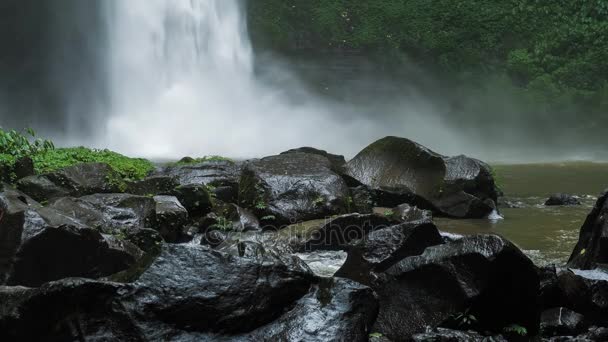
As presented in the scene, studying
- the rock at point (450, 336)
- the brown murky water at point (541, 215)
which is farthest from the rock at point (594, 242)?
the rock at point (450, 336)

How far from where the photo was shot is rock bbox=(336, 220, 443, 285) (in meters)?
5.20

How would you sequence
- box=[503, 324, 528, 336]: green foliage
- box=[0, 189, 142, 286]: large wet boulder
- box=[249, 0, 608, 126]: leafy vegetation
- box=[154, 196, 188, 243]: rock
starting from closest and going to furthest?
box=[503, 324, 528, 336]: green foliage
box=[0, 189, 142, 286]: large wet boulder
box=[154, 196, 188, 243]: rock
box=[249, 0, 608, 126]: leafy vegetation

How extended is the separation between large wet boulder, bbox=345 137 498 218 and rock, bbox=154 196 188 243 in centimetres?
307

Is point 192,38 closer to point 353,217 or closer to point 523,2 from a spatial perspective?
point 523,2

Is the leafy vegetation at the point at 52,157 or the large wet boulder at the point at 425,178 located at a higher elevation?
the leafy vegetation at the point at 52,157

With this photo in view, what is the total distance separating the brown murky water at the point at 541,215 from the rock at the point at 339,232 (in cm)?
136

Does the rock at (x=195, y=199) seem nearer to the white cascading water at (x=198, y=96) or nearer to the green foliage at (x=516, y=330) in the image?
the green foliage at (x=516, y=330)

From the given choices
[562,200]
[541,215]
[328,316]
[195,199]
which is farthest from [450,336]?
[562,200]

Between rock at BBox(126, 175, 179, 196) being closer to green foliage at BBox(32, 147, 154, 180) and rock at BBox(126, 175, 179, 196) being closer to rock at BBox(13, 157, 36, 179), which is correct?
green foliage at BBox(32, 147, 154, 180)

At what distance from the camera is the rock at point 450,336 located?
13.4 feet

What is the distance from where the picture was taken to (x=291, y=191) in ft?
28.2

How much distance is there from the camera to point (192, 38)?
23703mm

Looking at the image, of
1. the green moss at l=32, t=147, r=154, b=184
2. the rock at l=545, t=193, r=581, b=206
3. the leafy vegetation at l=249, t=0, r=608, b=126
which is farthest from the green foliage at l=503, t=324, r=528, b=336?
the leafy vegetation at l=249, t=0, r=608, b=126

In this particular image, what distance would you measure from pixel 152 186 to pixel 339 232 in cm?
311
